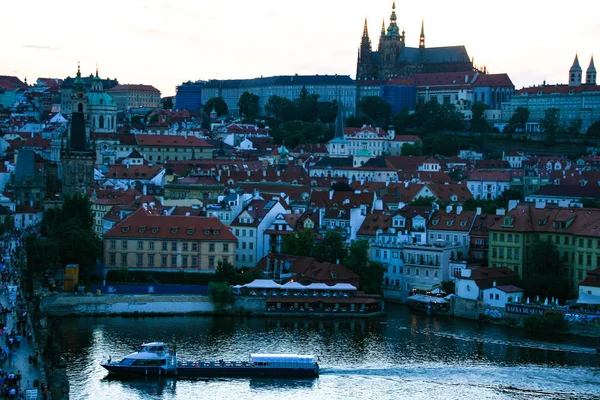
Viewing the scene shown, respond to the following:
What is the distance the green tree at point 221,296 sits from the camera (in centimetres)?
4641

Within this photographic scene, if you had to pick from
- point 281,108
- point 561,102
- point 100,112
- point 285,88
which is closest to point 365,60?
point 285,88

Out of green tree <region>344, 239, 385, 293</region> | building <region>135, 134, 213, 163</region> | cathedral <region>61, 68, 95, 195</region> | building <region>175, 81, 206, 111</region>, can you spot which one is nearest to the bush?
green tree <region>344, 239, 385, 293</region>

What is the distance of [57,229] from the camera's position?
5328 centimetres

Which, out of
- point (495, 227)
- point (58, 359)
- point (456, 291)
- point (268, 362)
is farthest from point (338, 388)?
point (495, 227)

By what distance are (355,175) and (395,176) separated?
4.51 meters

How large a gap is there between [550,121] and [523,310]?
7554 cm

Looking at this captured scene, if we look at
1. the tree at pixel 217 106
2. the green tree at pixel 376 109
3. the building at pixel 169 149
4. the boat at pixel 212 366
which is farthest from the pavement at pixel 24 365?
the tree at pixel 217 106

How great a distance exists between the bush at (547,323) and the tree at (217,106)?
111952 mm

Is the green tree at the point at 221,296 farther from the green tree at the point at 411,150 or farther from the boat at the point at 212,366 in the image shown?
the green tree at the point at 411,150

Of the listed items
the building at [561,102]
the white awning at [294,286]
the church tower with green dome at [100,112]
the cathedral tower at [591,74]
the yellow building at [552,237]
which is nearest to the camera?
the white awning at [294,286]

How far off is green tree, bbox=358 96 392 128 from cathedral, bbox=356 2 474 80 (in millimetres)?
19894

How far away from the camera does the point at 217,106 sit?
15412cm

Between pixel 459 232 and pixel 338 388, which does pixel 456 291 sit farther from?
pixel 338 388

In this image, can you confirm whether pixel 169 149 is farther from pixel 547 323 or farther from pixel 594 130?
pixel 547 323
